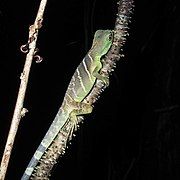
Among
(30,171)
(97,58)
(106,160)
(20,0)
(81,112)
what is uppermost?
(20,0)

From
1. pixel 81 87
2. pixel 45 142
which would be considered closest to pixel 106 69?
pixel 81 87

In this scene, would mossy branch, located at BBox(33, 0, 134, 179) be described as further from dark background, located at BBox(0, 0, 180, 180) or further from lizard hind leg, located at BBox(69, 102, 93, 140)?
dark background, located at BBox(0, 0, 180, 180)

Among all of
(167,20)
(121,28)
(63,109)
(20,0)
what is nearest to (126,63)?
(167,20)

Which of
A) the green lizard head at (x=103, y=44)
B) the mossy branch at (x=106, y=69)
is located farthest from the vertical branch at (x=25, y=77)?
the green lizard head at (x=103, y=44)

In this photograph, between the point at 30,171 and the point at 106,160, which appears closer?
the point at 30,171

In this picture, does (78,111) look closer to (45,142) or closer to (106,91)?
(45,142)

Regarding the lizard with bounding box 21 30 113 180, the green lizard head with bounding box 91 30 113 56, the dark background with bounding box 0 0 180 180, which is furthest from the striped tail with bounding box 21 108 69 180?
the dark background with bounding box 0 0 180 180

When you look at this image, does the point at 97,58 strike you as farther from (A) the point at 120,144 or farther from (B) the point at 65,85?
(A) the point at 120,144
